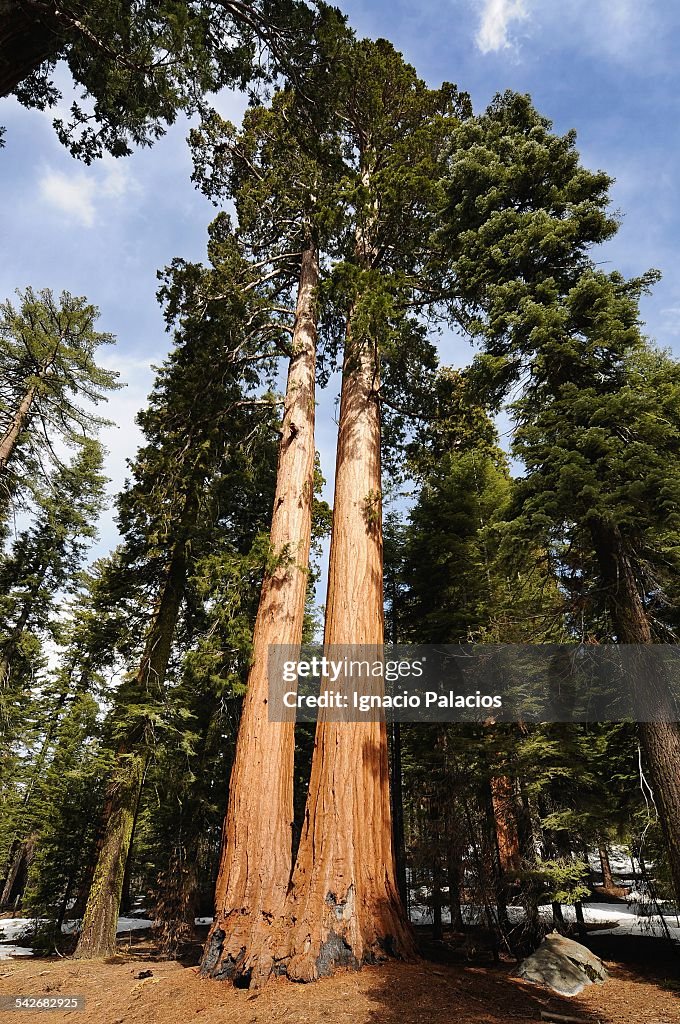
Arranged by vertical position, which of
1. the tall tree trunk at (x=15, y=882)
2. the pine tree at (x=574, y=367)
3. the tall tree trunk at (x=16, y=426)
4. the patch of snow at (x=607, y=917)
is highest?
the tall tree trunk at (x=16, y=426)

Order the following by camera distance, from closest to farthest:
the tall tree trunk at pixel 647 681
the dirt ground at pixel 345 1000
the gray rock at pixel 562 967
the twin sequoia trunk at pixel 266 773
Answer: the dirt ground at pixel 345 1000, the tall tree trunk at pixel 647 681, the twin sequoia trunk at pixel 266 773, the gray rock at pixel 562 967

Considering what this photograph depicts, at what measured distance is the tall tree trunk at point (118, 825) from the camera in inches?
363

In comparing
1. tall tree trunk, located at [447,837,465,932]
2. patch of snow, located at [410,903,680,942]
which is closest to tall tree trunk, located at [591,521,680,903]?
tall tree trunk, located at [447,837,465,932]

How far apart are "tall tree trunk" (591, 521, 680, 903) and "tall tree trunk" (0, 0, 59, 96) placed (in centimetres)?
754

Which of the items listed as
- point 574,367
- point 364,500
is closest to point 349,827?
A: point 364,500

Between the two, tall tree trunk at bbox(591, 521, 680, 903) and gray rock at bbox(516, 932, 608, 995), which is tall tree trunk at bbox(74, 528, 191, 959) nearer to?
gray rock at bbox(516, 932, 608, 995)

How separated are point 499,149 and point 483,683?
1004cm

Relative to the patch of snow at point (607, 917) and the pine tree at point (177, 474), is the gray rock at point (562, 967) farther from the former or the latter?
the pine tree at point (177, 474)

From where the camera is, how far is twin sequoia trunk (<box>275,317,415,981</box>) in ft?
15.8
